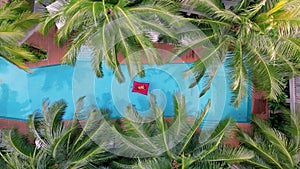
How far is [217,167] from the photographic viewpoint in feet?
26.7

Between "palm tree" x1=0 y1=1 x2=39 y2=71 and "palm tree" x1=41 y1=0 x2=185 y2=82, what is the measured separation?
2.58 ft

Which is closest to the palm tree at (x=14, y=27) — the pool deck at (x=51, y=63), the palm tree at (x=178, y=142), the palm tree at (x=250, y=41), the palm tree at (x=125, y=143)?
the palm tree at (x=125, y=143)

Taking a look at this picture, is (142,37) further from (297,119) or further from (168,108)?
(297,119)

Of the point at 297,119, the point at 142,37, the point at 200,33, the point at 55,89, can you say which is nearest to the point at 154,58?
the point at 142,37

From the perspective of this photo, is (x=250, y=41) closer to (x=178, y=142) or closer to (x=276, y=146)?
(x=276, y=146)

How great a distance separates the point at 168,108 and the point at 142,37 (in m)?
3.82

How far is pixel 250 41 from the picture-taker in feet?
25.4

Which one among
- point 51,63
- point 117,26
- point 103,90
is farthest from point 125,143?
point 51,63

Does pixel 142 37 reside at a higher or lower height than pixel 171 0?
lower

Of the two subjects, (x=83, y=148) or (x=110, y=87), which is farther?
(x=110, y=87)

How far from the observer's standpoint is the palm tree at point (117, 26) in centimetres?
741

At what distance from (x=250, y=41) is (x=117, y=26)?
10.2 feet

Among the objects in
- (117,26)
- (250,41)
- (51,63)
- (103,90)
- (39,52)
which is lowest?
(103,90)

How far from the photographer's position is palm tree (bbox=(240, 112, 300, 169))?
330 inches
